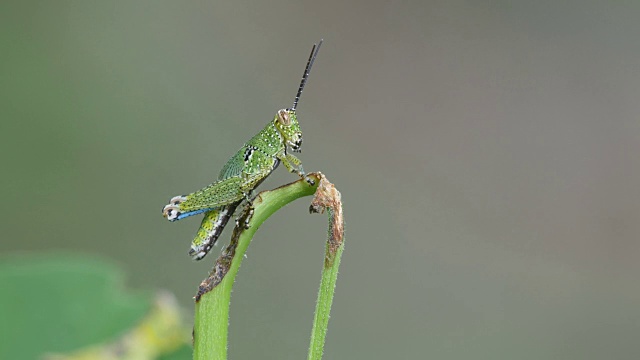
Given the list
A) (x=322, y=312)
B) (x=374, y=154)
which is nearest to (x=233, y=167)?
(x=322, y=312)

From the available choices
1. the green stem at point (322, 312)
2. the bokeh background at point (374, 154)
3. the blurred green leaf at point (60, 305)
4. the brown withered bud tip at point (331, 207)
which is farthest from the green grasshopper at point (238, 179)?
the bokeh background at point (374, 154)

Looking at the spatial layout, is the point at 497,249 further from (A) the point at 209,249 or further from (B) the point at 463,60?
(A) the point at 209,249

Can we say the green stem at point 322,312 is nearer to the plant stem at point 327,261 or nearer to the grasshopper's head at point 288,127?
the plant stem at point 327,261

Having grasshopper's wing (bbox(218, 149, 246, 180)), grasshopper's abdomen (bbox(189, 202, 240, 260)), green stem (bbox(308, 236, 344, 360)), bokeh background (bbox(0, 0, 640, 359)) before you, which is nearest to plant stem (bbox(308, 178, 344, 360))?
green stem (bbox(308, 236, 344, 360))

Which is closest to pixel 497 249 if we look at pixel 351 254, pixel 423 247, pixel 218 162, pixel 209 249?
pixel 423 247

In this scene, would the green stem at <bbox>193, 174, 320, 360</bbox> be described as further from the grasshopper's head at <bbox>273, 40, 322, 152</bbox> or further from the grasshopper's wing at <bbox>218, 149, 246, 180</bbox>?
the grasshopper's head at <bbox>273, 40, 322, 152</bbox>
